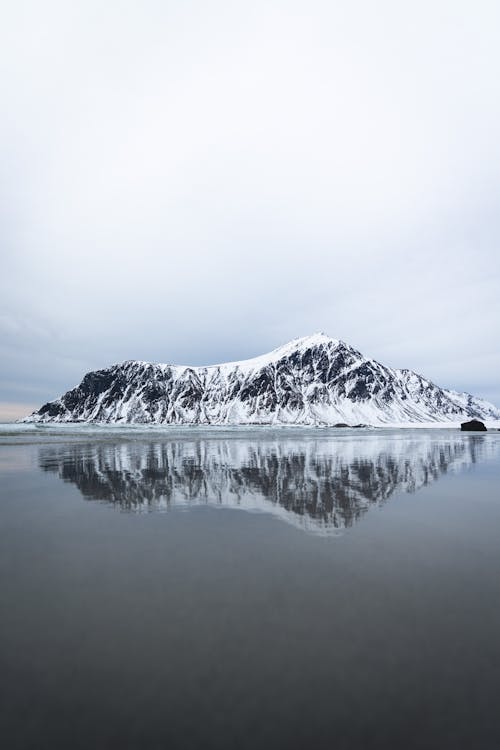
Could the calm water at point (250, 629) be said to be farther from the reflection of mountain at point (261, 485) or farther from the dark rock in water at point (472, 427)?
the dark rock in water at point (472, 427)

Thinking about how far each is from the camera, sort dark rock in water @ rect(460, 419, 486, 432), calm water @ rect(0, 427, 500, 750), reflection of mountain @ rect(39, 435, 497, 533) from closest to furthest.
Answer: calm water @ rect(0, 427, 500, 750), reflection of mountain @ rect(39, 435, 497, 533), dark rock in water @ rect(460, 419, 486, 432)

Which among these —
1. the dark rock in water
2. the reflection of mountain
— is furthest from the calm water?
the dark rock in water

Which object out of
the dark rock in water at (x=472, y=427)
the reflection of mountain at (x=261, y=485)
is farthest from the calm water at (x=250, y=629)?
the dark rock in water at (x=472, y=427)

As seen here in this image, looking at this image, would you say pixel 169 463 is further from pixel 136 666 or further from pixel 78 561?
pixel 136 666

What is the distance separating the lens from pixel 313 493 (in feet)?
43.8

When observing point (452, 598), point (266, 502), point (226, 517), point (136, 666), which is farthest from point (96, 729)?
point (266, 502)

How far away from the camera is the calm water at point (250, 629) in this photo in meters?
3.25

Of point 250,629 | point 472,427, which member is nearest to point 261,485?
point 250,629

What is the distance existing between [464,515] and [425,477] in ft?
22.3

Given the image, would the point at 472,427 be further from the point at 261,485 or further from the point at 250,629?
the point at 250,629

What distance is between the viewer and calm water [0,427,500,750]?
10.7 ft

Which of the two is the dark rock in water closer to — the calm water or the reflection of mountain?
the reflection of mountain

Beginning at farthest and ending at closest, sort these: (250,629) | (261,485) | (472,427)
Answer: (472,427) → (261,485) → (250,629)

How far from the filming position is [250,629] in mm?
4660
